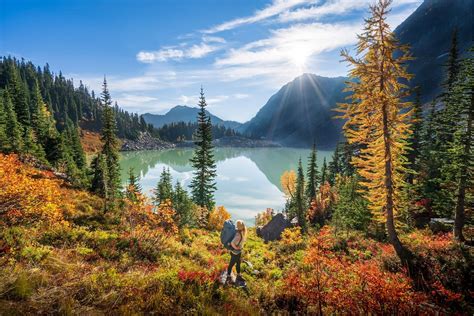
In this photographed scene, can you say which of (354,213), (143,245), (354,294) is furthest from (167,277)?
(354,213)

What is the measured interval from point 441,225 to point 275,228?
16.5 meters

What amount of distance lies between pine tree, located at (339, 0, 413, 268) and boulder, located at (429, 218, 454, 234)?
9112 millimetres

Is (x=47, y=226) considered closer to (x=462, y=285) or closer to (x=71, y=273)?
(x=71, y=273)

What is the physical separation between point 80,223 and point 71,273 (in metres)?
9.56

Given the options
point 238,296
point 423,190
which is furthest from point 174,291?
point 423,190

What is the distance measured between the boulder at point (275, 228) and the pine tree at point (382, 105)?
56.1ft

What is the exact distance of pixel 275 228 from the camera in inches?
1214

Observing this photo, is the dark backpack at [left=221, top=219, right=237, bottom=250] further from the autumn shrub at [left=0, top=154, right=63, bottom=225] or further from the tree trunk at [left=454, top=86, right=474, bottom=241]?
the tree trunk at [left=454, top=86, right=474, bottom=241]

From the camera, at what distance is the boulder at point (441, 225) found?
19.1 metres

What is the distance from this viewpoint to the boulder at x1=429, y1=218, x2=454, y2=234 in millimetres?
19141

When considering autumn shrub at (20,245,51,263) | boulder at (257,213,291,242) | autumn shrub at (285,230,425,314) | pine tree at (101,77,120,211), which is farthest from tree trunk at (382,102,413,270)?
pine tree at (101,77,120,211)

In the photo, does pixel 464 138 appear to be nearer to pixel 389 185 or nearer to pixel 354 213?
pixel 389 185

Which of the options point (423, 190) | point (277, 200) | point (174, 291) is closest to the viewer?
point (174, 291)

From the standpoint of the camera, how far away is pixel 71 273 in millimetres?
8055
